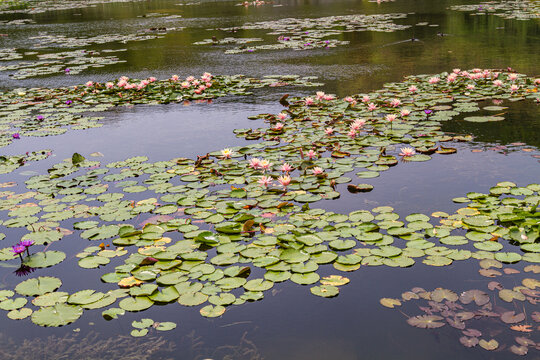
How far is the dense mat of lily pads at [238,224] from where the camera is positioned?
279cm

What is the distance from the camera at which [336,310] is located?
2.55m

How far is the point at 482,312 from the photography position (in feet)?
7.96

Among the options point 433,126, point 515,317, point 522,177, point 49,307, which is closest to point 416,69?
point 433,126

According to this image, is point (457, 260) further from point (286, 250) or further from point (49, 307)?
point (49, 307)

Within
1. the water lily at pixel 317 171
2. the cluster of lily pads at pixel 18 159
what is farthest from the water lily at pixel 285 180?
the cluster of lily pads at pixel 18 159

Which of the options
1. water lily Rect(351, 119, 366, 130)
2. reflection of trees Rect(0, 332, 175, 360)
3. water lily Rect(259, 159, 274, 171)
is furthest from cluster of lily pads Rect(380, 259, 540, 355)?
water lily Rect(351, 119, 366, 130)

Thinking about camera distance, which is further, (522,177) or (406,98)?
(406,98)

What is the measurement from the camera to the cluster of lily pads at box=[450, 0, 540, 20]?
13350 millimetres

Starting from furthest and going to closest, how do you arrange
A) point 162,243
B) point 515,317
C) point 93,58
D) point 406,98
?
point 93,58
point 406,98
point 162,243
point 515,317

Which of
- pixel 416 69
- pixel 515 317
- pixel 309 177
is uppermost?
pixel 416 69

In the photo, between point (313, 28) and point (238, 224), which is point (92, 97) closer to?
point (238, 224)

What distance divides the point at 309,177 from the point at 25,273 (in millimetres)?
2184

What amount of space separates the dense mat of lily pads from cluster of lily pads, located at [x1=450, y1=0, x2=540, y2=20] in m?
10.3

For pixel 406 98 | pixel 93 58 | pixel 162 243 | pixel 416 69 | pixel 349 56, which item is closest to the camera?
pixel 162 243
